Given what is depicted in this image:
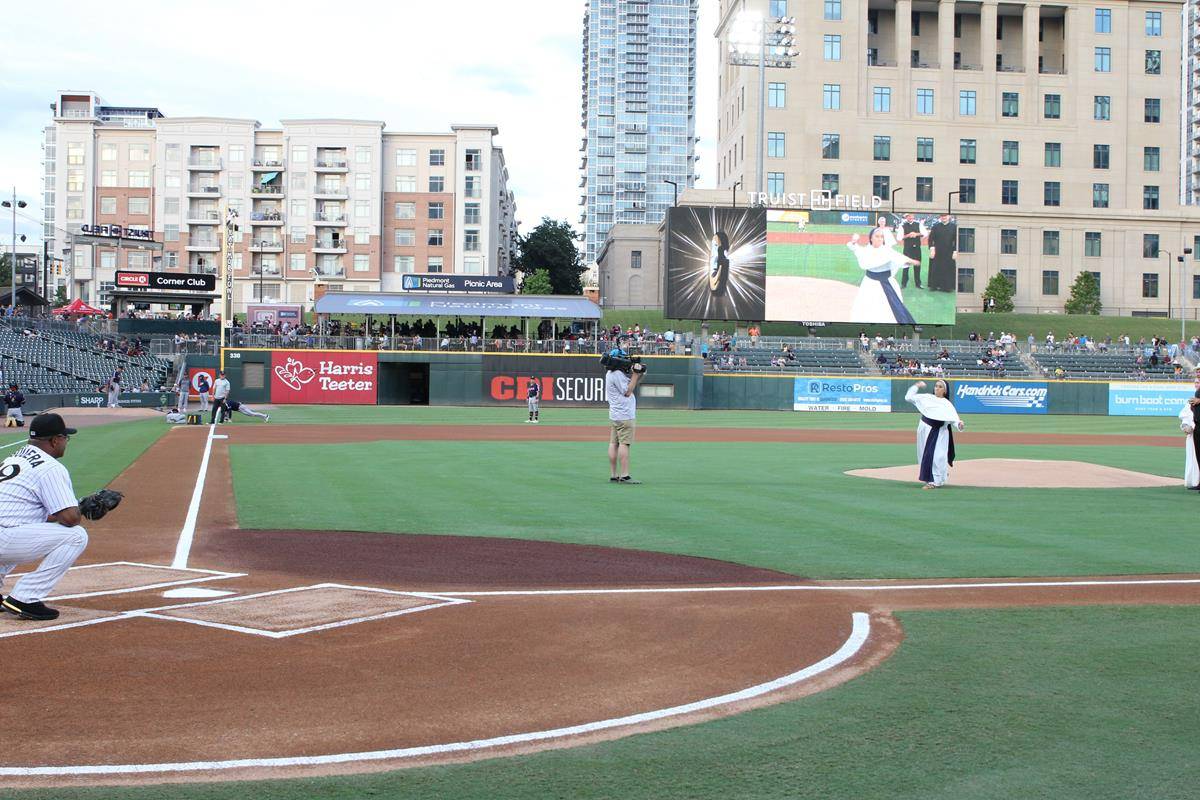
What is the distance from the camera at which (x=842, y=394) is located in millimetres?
58062

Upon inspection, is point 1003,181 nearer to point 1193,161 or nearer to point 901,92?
point 901,92

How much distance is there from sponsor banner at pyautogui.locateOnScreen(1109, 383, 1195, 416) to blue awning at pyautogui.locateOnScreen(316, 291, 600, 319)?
2901 centimetres

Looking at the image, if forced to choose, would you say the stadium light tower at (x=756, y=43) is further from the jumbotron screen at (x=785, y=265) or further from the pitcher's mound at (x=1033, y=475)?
the pitcher's mound at (x=1033, y=475)

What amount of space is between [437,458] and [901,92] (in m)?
69.5

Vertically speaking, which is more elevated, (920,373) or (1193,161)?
(1193,161)

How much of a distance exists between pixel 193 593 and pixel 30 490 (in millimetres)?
1715

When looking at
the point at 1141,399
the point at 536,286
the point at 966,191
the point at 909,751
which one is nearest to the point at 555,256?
the point at 536,286

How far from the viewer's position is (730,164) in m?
90.9

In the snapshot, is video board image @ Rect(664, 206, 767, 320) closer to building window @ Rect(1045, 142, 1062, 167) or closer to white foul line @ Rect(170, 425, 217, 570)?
building window @ Rect(1045, 142, 1062, 167)

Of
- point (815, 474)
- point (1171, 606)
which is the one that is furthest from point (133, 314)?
point (1171, 606)

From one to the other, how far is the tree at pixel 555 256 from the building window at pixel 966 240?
42493 mm

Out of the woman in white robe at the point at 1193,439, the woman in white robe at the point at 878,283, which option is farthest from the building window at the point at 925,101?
the woman in white robe at the point at 1193,439

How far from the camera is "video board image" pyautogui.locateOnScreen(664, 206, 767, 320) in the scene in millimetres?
59156

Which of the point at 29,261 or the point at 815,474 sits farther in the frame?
the point at 29,261
